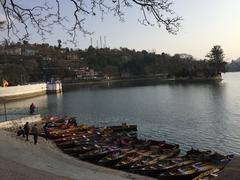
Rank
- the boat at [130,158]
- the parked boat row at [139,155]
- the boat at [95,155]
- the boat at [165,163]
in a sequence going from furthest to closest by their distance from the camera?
the boat at [95,155]
the boat at [130,158]
the boat at [165,163]
the parked boat row at [139,155]

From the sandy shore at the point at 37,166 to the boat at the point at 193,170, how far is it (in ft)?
7.27

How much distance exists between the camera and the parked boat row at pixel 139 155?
1100 inches

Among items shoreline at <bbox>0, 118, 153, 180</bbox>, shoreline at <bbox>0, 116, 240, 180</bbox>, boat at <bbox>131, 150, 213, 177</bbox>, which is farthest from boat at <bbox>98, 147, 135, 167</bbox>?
shoreline at <bbox>0, 118, 153, 180</bbox>

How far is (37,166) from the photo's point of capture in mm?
24609

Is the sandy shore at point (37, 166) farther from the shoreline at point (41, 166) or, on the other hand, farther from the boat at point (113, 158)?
the boat at point (113, 158)

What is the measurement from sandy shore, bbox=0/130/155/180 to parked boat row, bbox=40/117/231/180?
1968 mm

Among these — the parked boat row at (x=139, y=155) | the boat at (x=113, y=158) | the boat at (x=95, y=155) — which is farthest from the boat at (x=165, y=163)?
the boat at (x=95, y=155)

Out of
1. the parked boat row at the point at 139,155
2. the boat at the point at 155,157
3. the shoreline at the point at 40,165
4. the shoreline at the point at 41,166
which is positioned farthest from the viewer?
the boat at the point at 155,157

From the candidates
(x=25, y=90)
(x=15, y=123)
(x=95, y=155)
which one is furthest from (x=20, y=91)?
(x=95, y=155)

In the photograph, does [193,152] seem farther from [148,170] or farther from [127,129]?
[127,129]

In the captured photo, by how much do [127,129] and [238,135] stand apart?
11901 mm

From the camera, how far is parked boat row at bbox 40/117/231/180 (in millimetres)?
27938

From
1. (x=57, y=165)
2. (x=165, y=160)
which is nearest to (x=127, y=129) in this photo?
(x=165, y=160)

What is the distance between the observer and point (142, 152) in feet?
110
